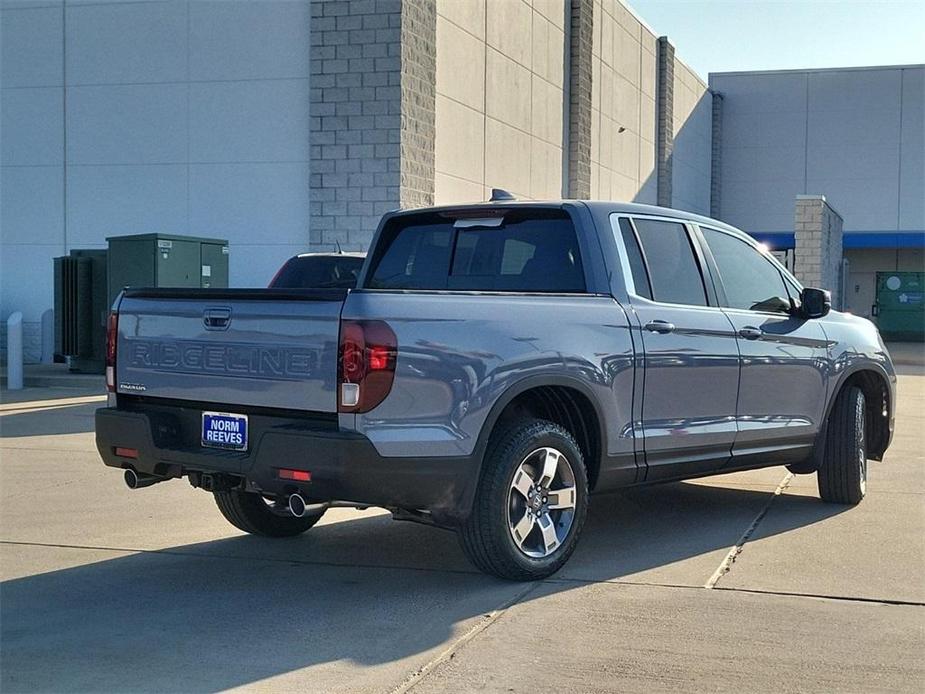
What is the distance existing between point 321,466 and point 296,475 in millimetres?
160

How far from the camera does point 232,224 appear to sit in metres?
19.2

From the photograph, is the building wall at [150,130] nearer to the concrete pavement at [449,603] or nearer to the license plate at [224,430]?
the concrete pavement at [449,603]

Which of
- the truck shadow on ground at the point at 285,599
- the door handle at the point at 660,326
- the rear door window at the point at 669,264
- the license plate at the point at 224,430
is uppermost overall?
the rear door window at the point at 669,264

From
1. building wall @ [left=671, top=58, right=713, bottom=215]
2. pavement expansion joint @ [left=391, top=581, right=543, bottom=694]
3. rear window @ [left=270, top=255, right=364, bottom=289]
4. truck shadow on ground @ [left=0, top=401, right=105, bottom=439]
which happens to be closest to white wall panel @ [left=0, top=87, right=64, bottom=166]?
truck shadow on ground @ [left=0, top=401, right=105, bottom=439]

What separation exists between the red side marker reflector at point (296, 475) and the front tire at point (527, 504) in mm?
839

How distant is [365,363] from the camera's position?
16.5ft

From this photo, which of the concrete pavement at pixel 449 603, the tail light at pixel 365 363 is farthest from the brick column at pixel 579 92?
the tail light at pixel 365 363

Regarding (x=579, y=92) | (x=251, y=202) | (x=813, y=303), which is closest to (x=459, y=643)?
(x=813, y=303)

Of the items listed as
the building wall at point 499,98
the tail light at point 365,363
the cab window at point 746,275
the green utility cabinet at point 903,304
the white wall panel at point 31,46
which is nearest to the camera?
the tail light at point 365,363

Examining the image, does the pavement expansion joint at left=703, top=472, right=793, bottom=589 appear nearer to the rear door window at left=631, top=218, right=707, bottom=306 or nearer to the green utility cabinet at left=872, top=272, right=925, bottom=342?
the rear door window at left=631, top=218, right=707, bottom=306

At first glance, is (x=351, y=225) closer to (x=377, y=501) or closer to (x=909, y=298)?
(x=377, y=501)

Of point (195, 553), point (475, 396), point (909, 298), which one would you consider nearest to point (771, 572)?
point (475, 396)

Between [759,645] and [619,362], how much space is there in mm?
1806

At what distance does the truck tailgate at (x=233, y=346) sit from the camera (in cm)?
515
